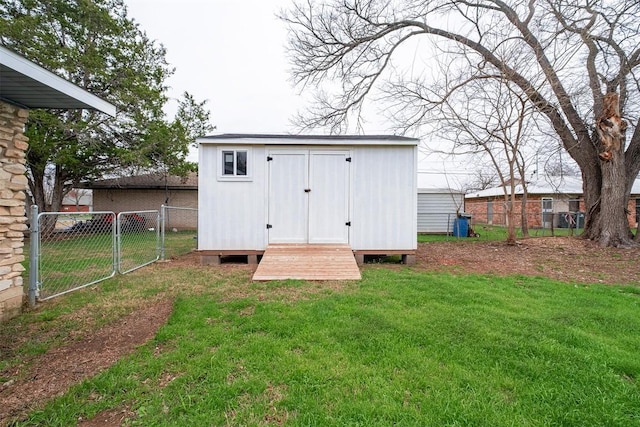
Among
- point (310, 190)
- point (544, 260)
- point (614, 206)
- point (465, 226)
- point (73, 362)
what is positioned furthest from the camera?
point (465, 226)

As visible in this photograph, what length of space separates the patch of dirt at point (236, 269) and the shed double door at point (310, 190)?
1.22 metres

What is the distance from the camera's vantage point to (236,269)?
5836 millimetres

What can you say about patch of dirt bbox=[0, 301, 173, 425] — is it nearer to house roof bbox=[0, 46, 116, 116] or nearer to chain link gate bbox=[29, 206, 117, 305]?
chain link gate bbox=[29, 206, 117, 305]

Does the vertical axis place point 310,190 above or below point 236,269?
above

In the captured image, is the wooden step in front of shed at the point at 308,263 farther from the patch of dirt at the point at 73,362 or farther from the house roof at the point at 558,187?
the house roof at the point at 558,187

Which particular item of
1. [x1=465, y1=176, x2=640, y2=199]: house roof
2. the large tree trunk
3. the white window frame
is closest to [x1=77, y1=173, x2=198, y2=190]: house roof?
the white window frame

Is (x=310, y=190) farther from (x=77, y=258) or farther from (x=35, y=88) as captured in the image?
(x=77, y=258)

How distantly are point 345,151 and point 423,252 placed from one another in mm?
3710

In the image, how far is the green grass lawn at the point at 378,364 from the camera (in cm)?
185

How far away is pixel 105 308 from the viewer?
12.1 ft

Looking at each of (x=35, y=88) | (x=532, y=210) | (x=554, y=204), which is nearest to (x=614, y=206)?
(x=554, y=204)

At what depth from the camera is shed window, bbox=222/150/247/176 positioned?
6.27 metres

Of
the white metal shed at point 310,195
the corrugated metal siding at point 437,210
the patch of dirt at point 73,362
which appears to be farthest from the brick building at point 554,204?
the patch of dirt at point 73,362

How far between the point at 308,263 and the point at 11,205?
3975 millimetres
